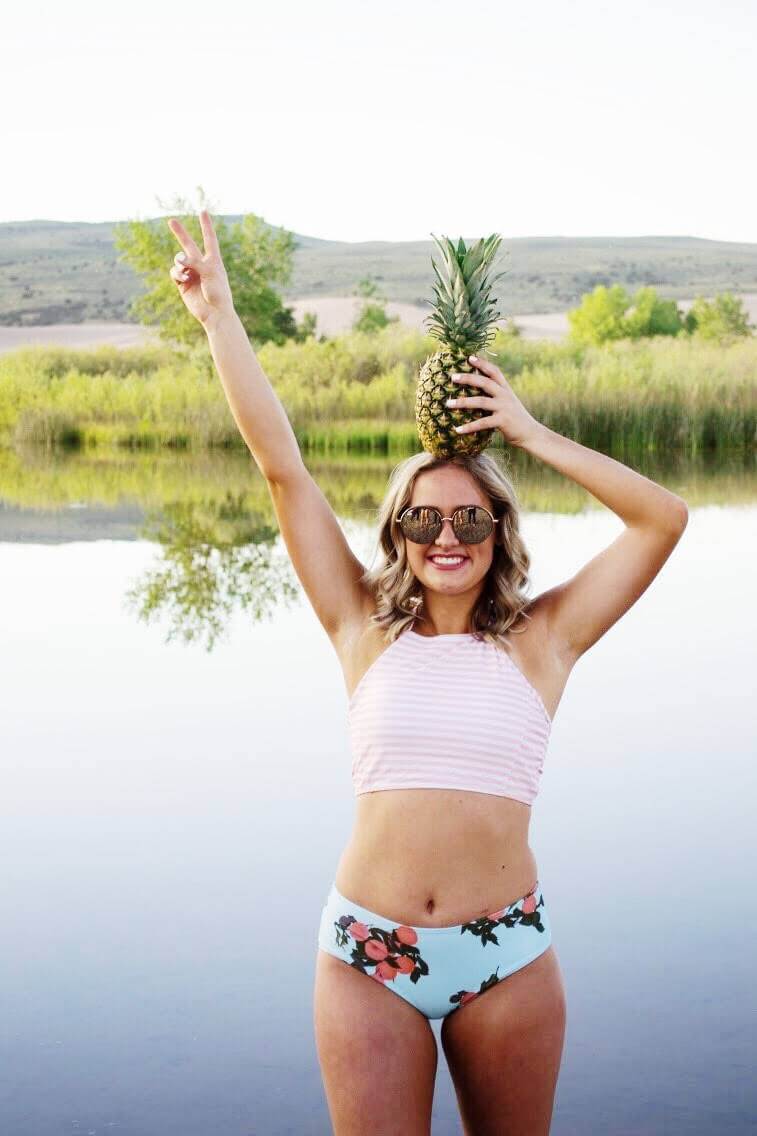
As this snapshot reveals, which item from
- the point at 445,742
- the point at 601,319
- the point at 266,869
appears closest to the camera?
the point at 445,742

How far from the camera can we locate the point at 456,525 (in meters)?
2.71

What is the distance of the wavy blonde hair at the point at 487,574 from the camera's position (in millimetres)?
2738

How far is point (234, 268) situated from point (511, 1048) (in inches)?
1347

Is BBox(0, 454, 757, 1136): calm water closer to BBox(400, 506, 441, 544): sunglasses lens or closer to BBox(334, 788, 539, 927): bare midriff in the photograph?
BBox(334, 788, 539, 927): bare midriff

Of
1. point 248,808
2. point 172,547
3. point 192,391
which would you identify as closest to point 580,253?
point 192,391

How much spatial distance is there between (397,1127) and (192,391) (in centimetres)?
2243

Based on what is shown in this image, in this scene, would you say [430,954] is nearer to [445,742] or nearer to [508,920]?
[508,920]

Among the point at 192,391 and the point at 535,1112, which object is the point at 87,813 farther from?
the point at 192,391

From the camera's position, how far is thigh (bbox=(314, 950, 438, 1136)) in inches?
94.8

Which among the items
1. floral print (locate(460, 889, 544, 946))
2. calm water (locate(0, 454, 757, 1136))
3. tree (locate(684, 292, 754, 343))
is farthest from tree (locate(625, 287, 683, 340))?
floral print (locate(460, 889, 544, 946))

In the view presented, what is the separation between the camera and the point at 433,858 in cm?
248

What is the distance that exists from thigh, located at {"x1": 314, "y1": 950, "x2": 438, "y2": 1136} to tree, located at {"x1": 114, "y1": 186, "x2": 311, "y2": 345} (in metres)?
32.3

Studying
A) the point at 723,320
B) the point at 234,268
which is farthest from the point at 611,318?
the point at 234,268

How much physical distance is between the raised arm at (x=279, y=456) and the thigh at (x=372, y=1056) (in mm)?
685
